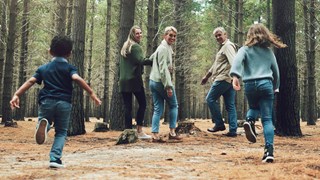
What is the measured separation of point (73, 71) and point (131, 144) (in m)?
2.70

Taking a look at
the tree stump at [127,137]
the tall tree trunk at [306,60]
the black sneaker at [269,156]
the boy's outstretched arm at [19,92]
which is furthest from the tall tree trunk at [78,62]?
the tall tree trunk at [306,60]

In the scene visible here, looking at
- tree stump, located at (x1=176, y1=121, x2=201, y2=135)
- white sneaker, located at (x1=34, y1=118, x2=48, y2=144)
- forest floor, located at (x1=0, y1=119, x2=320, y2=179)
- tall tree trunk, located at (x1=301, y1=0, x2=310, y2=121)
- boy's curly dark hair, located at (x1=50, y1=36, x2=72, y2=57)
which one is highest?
tall tree trunk, located at (x1=301, y1=0, x2=310, y2=121)

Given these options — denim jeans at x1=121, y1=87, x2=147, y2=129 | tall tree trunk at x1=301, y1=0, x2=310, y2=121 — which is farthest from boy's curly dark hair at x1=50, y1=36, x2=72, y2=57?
tall tree trunk at x1=301, y1=0, x2=310, y2=121

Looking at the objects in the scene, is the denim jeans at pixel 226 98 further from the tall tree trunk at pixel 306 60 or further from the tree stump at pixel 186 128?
the tall tree trunk at pixel 306 60

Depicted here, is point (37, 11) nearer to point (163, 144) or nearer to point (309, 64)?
point (309, 64)

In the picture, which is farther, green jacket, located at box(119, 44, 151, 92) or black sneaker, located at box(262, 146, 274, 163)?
green jacket, located at box(119, 44, 151, 92)

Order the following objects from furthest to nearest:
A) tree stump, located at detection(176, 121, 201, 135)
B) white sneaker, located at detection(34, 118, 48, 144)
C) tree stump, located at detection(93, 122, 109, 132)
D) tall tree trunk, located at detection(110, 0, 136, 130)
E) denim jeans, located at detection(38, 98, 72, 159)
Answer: tree stump, located at detection(93, 122, 109, 132) → tall tree trunk, located at detection(110, 0, 136, 130) → tree stump, located at detection(176, 121, 201, 135) → denim jeans, located at detection(38, 98, 72, 159) → white sneaker, located at detection(34, 118, 48, 144)

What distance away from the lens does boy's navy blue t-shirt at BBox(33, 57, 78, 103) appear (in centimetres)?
434

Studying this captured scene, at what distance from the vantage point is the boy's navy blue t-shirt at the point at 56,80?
14.2 ft

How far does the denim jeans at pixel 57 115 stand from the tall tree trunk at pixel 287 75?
5629mm

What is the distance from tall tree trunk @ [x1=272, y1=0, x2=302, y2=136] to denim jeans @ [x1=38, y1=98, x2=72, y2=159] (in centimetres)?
563

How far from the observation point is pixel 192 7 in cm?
2059

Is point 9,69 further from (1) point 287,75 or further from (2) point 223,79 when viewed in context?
(1) point 287,75

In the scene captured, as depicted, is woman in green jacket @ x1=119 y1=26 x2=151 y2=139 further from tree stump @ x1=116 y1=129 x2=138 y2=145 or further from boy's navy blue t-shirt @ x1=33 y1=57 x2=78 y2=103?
boy's navy blue t-shirt @ x1=33 y1=57 x2=78 y2=103
